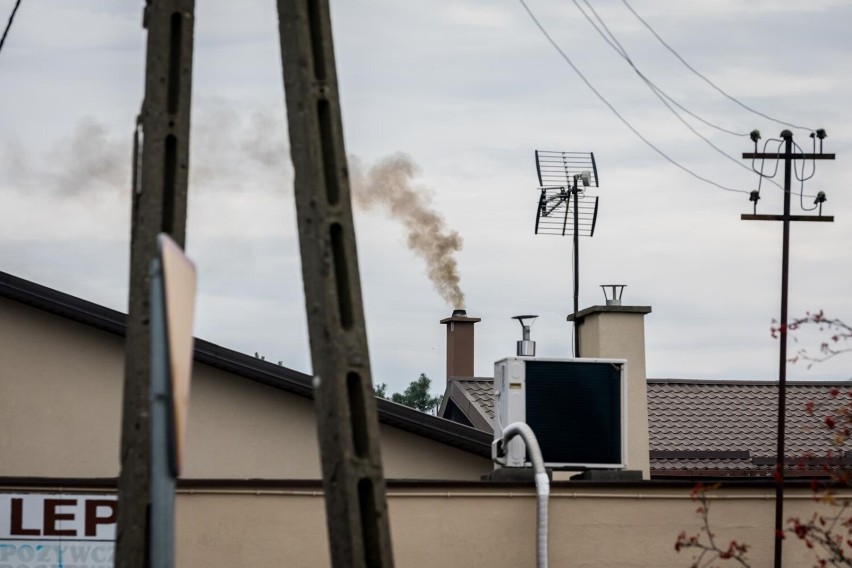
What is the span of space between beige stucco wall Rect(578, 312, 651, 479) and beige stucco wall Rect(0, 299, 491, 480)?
3.32 m

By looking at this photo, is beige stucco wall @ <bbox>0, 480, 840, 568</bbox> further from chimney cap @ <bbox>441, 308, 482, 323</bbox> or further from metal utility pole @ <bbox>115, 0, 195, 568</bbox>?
chimney cap @ <bbox>441, 308, 482, 323</bbox>

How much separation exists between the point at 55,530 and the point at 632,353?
864cm

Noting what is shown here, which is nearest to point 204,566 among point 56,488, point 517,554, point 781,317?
point 56,488

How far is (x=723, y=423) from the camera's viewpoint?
29094mm

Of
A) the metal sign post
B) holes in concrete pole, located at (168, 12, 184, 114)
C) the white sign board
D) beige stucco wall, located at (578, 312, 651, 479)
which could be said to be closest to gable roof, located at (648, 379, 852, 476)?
beige stucco wall, located at (578, 312, 651, 479)

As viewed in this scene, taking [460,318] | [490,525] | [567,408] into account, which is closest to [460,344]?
[460,318]

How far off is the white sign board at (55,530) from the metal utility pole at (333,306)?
643cm

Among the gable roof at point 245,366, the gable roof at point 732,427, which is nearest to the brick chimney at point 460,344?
the gable roof at point 732,427

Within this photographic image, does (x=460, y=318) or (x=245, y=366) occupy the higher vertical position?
(x=460, y=318)

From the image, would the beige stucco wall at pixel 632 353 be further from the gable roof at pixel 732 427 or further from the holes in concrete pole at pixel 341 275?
the holes in concrete pole at pixel 341 275

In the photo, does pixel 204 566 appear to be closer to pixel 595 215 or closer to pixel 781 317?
pixel 781 317

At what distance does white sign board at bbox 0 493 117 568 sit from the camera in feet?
45.3

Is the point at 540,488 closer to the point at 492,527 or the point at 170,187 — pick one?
the point at 492,527

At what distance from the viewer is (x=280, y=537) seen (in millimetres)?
14109
